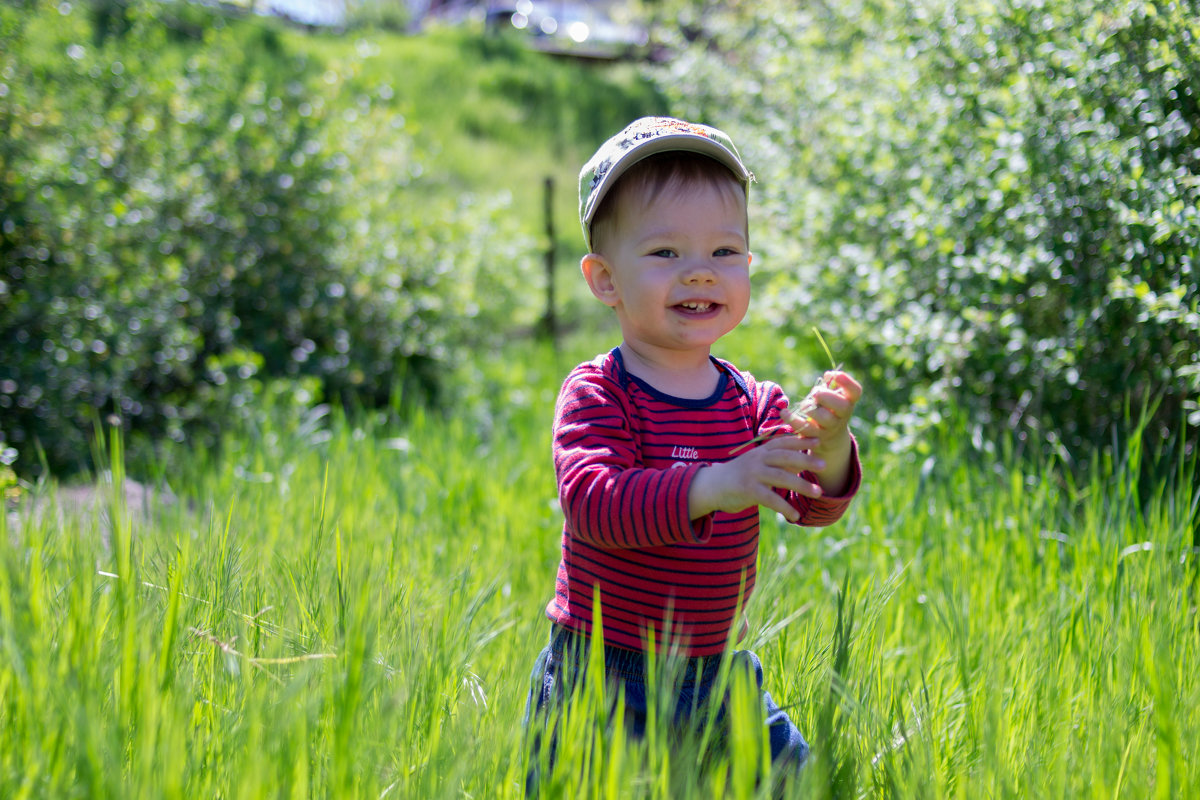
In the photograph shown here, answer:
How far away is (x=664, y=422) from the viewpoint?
1.86m

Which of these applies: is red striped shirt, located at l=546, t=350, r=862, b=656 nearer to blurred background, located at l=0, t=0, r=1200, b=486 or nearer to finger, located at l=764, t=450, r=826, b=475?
finger, located at l=764, t=450, r=826, b=475

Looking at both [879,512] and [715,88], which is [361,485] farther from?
[715,88]

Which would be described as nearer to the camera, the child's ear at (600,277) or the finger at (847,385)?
the finger at (847,385)

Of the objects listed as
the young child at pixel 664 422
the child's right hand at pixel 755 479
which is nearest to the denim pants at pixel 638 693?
the young child at pixel 664 422

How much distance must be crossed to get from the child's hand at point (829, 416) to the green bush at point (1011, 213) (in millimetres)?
1459

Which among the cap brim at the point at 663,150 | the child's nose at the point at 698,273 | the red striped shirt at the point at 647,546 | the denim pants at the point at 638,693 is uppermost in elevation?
the cap brim at the point at 663,150

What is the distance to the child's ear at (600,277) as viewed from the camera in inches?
77.1

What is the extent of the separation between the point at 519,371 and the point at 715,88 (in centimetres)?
253

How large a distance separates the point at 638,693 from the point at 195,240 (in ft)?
15.7

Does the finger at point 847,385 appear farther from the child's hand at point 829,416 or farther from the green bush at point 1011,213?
the green bush at point 1011,213

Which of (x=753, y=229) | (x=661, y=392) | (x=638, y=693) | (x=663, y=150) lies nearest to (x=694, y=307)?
(x=661, y=392)

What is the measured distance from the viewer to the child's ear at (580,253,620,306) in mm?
1959

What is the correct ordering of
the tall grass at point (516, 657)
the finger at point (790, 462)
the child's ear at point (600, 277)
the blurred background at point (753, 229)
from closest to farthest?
1. the tall grass at point (516, 657)
2. the finger at point (790, 462)
3. the child's ear at point (600, 277)
4. the blurred background at point (753, 229)

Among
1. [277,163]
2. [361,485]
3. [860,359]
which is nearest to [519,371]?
[277,163]
